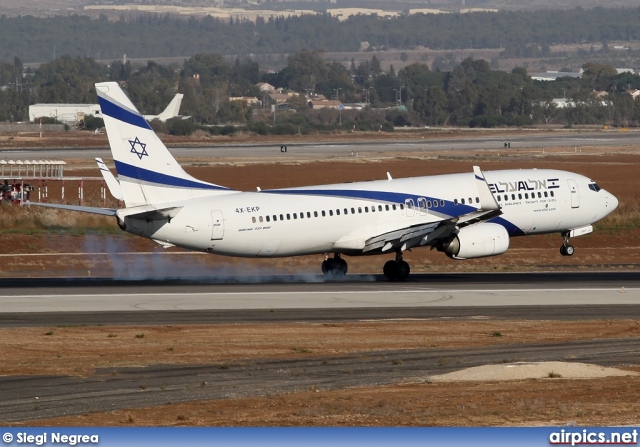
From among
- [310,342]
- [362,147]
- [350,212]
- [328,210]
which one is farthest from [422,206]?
[362,147]

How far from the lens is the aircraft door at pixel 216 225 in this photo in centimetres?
4769

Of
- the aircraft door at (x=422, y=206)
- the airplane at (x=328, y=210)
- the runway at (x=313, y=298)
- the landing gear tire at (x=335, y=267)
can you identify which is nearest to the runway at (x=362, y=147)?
the airplane at (x=328, y=210)

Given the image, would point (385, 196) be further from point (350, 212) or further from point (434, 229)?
point (434, 229)

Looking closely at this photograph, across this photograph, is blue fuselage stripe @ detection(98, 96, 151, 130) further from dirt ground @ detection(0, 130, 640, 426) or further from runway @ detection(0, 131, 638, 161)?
runway @ detection(0, 131, 638, 161)

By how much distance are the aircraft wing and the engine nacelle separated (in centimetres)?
35

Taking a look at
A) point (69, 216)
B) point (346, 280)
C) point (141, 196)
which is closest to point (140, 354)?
point (141, 196)

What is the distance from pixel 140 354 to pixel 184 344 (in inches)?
80.6

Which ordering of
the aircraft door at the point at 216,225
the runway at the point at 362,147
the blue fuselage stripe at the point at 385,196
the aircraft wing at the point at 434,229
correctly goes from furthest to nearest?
1. the runway at the point at 362,147
2. the blue fuselage stripe at the point at 385,196
3. the aircraft wing at the point at 434,229
4. the aircraft door at the point at 216,225

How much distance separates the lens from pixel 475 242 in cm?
5012

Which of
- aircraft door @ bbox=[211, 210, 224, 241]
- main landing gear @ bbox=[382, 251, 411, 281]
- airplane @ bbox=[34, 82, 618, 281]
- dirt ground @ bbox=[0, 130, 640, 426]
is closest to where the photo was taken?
dirt ground @ bbox=[0, 130, 640, 426]

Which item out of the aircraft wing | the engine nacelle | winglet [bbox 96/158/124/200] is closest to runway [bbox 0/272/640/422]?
the engine nacelle

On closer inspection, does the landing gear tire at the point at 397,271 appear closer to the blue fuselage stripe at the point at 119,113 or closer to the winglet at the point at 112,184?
the winglet at the point at 112,184

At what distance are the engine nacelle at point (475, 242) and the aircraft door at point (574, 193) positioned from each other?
20.1 ft

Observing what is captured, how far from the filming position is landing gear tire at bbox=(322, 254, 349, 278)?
2063 inches
